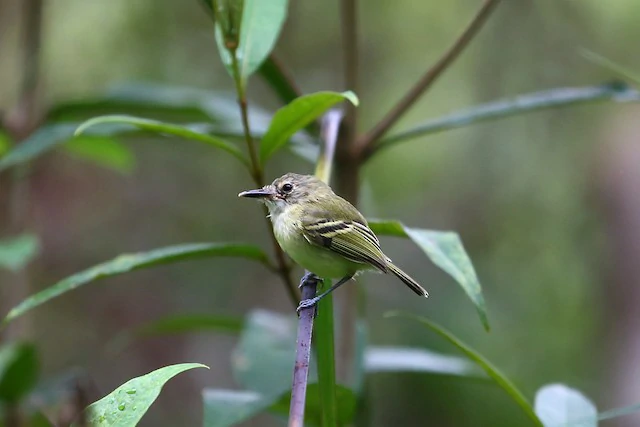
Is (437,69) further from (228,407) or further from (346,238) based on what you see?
(228,407)

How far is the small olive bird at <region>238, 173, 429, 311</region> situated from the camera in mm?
2127

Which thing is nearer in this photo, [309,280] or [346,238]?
[309,280]

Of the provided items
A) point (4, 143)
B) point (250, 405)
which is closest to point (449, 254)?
point (250, 405)

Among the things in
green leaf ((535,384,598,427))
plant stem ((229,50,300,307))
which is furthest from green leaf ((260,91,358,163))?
green leaf ((535,384,598,427))

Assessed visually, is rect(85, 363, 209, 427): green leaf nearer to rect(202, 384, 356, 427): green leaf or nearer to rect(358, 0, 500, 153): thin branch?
rect(202, 384, 356, 427): green leaf

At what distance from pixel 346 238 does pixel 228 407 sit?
59cm

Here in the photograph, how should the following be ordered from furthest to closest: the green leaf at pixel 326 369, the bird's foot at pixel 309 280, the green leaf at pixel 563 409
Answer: the bird's foot at pixel 309 280
the green leaf at pixel 563 409
the green leaf at pixel 326 369

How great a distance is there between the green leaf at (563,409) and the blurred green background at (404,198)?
2.77 metres

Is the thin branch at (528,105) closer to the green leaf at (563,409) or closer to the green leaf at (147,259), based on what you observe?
the green leaf at (147,259)

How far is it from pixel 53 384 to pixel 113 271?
97 centimetres

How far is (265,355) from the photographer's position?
2312mm

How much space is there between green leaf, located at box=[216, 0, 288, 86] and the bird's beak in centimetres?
32

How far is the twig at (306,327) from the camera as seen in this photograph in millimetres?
1032

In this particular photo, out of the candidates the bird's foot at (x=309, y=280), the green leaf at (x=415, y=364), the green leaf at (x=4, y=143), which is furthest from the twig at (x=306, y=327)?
the green leaf at (x=4, y=143)
